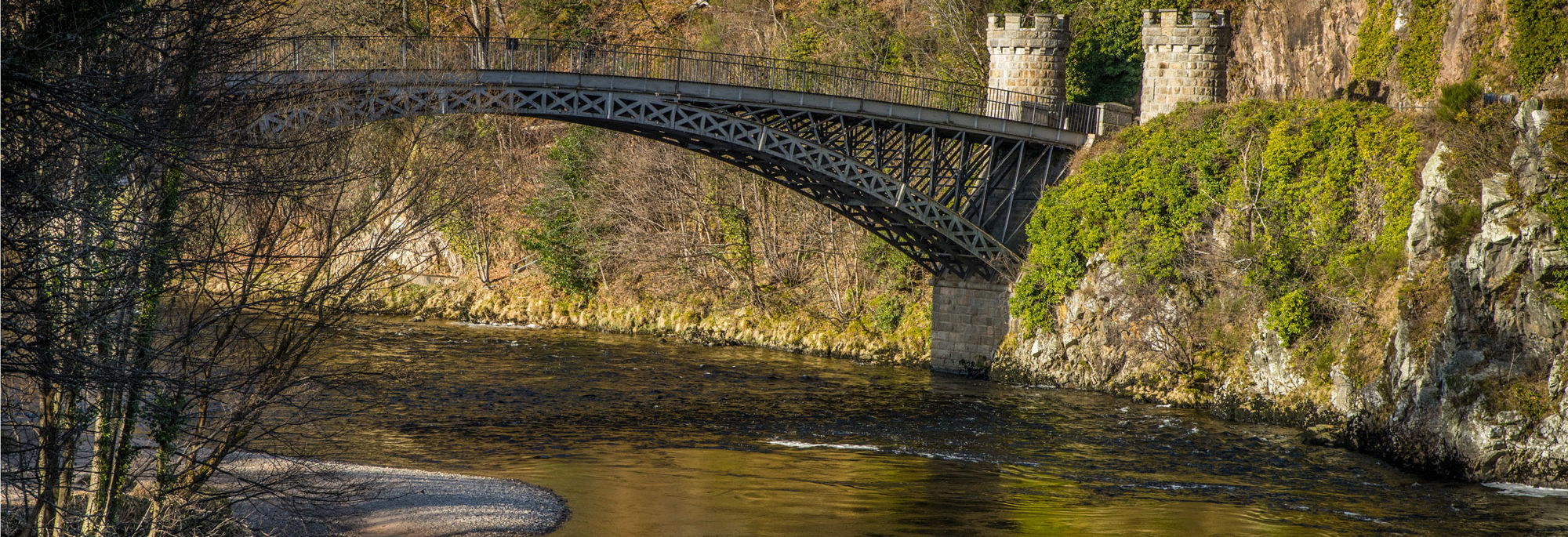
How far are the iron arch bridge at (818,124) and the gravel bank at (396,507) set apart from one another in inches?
311

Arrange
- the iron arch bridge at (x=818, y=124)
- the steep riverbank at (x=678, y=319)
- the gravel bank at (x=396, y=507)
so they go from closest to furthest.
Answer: the gravel bank at (x=396, y=507)
the iron arch bridge at (x=818, y=124)
the steep riverbank at (x=678, y=319)

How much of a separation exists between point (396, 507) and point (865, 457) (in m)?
8.12

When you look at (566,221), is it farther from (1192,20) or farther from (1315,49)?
(1315,49)

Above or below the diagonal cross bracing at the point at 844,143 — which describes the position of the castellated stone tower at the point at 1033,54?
above

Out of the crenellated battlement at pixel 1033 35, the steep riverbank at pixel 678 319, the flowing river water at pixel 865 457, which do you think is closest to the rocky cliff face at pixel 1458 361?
the flowing river water at pixel 865 457

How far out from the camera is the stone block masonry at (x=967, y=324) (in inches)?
1214

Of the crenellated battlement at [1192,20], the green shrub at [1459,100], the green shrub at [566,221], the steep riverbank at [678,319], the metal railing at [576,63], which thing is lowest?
the steep riverbank at [678,319]

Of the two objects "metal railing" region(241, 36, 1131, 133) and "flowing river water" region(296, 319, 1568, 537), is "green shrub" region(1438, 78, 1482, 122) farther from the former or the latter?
"metal railing" region(241, 36, 1131, 133)

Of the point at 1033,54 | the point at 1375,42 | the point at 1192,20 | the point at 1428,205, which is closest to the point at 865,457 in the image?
the point at 1428,205

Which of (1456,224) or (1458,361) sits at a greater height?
(1456,224)

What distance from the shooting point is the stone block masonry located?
30.8 meters

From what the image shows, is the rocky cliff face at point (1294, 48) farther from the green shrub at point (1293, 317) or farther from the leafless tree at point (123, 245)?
the leafless tree at point (123, 245)

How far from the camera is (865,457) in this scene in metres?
21.4

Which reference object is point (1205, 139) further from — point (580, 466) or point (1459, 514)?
point (580, 466)
